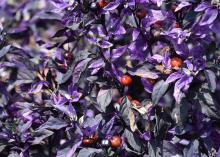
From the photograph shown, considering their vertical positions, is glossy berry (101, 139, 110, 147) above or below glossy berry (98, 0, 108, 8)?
below

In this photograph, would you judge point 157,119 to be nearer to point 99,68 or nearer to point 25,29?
point 99,68

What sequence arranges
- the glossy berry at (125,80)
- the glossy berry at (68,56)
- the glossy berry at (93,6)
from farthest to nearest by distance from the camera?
the glossy berry at (68,56)
the glossy berry at (125,80)
the glossy berry at (93,6)

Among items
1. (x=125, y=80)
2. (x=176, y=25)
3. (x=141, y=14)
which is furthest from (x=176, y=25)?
(x=125, y=80)

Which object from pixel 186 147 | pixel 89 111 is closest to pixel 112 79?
pixel 89 111

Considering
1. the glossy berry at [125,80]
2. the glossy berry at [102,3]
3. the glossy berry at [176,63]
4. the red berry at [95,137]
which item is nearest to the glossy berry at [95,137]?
the red berry at [95,137]

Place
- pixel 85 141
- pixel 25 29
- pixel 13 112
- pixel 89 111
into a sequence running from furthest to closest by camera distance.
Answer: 1. pixel 25 29
2. pixel 13 112
3. pixel 89 111
4. pixel 85 141

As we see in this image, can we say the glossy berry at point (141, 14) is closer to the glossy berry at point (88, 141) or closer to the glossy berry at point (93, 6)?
the glossy berry at point (93, 6)

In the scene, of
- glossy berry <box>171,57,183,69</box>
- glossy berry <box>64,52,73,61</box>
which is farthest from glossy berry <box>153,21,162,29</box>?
glossy berry <box>64,52,73,61</box>

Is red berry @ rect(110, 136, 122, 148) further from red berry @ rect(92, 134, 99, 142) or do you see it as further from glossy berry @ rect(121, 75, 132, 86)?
glossy berry @ rect(121, 75, 132, 86)

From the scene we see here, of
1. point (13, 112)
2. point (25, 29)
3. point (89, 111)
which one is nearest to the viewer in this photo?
point (89, 111)
